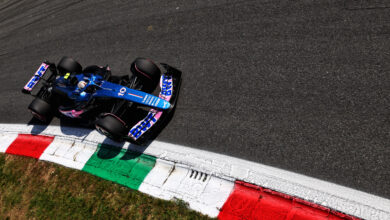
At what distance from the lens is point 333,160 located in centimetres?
420

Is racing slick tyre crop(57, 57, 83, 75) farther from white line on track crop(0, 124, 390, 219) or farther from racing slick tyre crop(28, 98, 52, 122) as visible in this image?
white line on track crop(0, 124, 390, 219)

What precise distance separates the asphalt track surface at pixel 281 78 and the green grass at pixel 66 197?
4.45ft

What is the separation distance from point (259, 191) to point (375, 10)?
4306mm

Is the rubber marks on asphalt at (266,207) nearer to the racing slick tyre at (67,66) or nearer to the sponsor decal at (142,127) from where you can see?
the sponsor decal at (142,127)

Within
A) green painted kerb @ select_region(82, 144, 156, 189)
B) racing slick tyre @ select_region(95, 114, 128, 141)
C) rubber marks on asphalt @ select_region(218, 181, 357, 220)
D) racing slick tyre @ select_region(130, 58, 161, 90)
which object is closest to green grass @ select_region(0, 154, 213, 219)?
green painted kerb @ select_region(82, 144, 156, 189)

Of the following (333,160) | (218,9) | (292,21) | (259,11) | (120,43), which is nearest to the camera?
(333,160)

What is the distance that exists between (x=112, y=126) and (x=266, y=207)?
11.0 ft

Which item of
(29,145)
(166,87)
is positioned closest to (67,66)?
(29,145)

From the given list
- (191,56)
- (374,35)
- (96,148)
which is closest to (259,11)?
(191,56)

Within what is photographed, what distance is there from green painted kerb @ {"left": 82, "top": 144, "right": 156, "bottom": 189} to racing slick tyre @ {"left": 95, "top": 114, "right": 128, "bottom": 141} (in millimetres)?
620

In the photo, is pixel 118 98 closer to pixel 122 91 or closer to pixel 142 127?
pixel 122 91

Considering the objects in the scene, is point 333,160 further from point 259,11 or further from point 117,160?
point 117,160

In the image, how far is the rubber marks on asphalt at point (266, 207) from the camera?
3.92 m

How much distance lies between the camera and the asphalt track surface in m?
4.27
